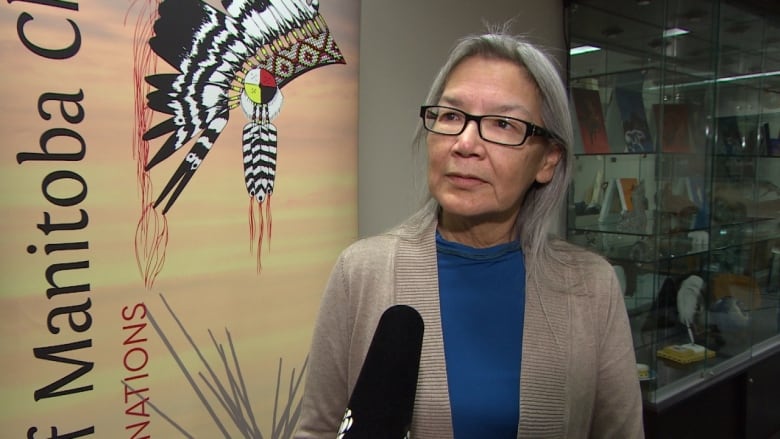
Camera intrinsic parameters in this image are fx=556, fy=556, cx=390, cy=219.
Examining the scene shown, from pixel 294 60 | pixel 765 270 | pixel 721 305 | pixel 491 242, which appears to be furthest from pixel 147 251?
pixel 765 270

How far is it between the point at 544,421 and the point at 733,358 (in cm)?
276

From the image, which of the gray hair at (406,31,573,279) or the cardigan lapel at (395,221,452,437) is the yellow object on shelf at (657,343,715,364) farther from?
the cardigan lapel at (395,221,452,437)

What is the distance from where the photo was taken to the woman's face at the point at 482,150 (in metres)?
1.11

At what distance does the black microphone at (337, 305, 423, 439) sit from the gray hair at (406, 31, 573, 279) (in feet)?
1.47

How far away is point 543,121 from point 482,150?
17 centimetres

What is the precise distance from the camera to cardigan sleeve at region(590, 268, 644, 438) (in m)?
1.14

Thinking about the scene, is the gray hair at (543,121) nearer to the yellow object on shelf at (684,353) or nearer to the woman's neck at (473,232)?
the woman's neck at (473,232)

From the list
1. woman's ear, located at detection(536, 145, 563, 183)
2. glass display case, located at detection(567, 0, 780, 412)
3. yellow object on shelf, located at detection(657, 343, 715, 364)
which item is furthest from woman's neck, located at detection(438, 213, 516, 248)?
yellow object on shelf, located at detection(657, 343, 715, 364)

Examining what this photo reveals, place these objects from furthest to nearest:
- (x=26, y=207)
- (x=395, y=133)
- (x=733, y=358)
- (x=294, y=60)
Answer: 1. (x=733, y=358)
2. (x=395, y=133)
3. (x=294, y=60)
4. (x=26, y=207)

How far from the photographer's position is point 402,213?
7.32 ft

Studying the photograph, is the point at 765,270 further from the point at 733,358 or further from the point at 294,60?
the point at 294,60

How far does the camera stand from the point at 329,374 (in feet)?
3.77

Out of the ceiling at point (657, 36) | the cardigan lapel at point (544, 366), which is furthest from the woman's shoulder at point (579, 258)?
the ceiling at point (657, 36)

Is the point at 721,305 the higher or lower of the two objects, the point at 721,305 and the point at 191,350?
the lower
